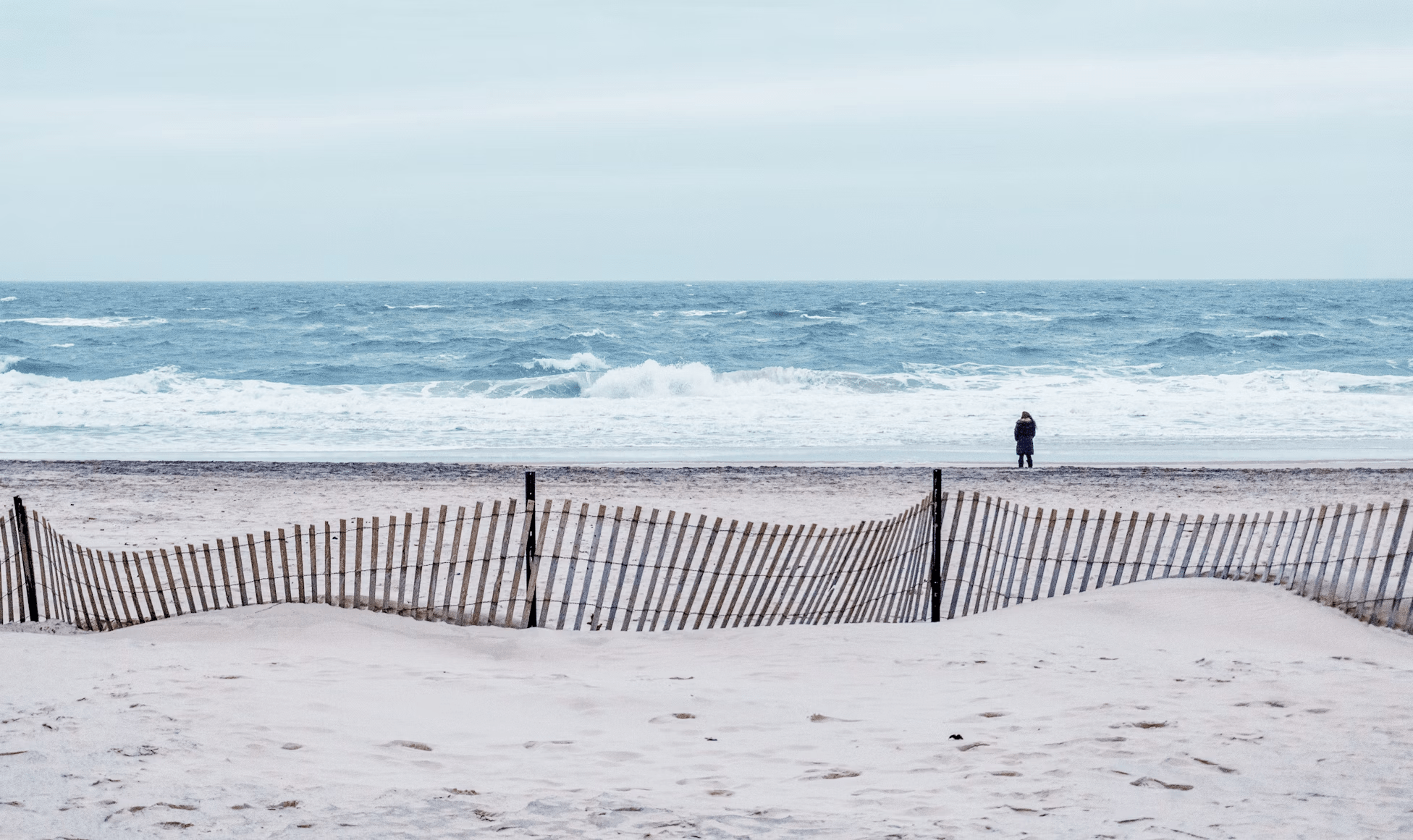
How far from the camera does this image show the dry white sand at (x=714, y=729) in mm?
5074

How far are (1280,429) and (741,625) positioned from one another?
2345 centimetres

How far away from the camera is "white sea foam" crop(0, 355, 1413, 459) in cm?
2634

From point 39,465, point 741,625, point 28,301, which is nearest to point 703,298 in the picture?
point 28,301

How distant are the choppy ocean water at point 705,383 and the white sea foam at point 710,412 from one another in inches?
5.5

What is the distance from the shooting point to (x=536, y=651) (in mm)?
8227

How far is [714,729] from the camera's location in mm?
6508

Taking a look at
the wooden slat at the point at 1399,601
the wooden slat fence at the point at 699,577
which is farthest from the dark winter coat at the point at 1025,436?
the wooden slat at the point at 1399,601

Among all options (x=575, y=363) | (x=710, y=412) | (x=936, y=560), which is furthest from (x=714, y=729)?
(x=575, y=363)

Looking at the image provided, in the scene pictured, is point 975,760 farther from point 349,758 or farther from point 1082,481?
point 1082,481

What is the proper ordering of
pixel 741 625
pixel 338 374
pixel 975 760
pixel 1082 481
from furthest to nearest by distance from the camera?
1. pixel 338 374
2. pixel 1082 481
3. pixel 741 625
4. pixel 975 760

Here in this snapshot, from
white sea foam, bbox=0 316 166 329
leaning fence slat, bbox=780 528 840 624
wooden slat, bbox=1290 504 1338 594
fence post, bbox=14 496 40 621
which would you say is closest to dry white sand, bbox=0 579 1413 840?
wooden slat, bbox=1290 504 1338 594

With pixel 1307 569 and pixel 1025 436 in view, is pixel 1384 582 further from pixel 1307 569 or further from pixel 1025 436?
pixel 1025 436

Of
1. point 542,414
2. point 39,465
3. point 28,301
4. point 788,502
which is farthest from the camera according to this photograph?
point 28,301

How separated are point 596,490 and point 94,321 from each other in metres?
64.5
